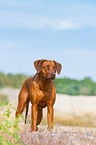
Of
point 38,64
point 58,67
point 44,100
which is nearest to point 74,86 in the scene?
point 44,100

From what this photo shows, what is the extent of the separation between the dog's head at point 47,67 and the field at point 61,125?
41.3 inches

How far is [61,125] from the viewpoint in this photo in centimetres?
689

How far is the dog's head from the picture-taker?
5.12 meters

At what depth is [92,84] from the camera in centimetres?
1608

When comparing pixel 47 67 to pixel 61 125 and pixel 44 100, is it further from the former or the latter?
pixel 61 125

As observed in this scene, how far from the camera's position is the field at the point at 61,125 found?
4.31 meters

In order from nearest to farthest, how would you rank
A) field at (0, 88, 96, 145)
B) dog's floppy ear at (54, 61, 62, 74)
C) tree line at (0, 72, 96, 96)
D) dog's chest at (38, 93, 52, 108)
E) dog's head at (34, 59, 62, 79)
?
field at (0, 88, 96, 145)
dog's head at (34, 59, 62, 79)
dog's floppy ear at (54, 61, 62, 74)
dog's chest at (38, 93, 52, 108)
tree line at (0, 72, 96, 96)

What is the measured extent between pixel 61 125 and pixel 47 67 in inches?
88.8

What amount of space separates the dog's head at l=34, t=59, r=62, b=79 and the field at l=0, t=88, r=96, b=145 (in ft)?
3.44

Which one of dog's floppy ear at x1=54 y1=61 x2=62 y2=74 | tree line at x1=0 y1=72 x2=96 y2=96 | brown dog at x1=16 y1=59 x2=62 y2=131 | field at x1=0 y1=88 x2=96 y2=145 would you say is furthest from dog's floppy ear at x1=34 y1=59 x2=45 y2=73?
tree line at x1=0 y1=72 x2=96 y2=96

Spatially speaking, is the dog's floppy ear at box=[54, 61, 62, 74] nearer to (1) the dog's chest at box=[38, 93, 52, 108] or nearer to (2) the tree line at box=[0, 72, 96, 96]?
(1) the dog's chest at box=[38, 93, 52, 108]

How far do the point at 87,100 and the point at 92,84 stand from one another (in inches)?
165

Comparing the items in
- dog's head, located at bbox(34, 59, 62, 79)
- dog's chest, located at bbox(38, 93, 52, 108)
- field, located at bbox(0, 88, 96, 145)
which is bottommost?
field, located at bbox(0, 88, 96, 145)

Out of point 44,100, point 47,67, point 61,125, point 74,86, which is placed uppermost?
point 47,67
